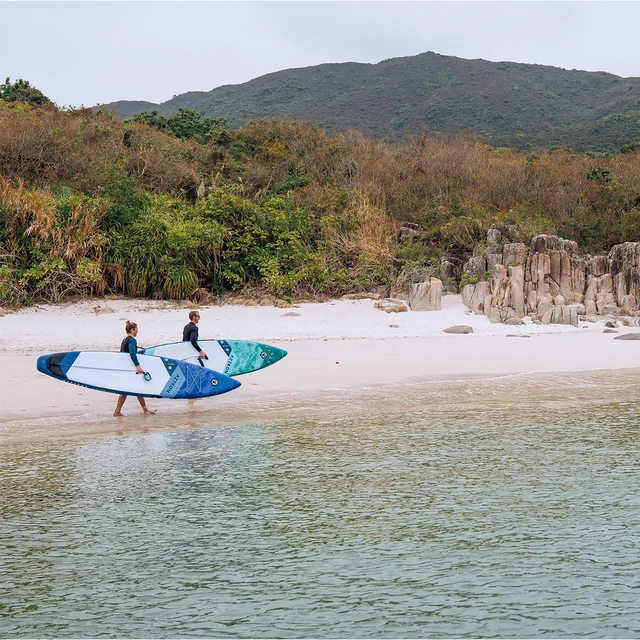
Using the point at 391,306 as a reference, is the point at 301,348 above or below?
below

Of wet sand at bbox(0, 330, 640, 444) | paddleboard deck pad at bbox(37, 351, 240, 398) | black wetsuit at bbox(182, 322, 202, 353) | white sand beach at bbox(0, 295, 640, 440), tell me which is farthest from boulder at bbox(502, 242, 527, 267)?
paddleboard deck pad at bbox(37, 351, 240, 398)

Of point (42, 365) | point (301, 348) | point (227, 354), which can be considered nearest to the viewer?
point (42, 365)

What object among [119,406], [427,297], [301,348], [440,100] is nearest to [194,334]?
[119,406]

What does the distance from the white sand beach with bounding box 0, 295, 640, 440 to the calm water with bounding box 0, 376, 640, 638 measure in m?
1.81

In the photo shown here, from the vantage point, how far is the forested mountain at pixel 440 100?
6347 centimetres

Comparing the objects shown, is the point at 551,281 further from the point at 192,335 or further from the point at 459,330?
the point at 192,335

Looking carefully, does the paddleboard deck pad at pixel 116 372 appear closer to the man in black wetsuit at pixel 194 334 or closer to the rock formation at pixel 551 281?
the man in black wetsuit at pixel 194 334

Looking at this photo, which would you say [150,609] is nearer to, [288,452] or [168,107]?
[288,452]

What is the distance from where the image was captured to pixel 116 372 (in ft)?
35.6

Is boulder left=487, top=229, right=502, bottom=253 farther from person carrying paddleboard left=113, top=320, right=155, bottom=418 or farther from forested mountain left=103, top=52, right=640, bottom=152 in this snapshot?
forested mountain left=103, top=52, right=640, bottom=152

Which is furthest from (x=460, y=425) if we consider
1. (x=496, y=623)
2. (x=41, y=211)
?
(x=41, y=211)

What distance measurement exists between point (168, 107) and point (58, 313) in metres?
81.2

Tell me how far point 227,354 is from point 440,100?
2671 inches

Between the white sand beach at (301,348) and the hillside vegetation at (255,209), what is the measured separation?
103 cm
